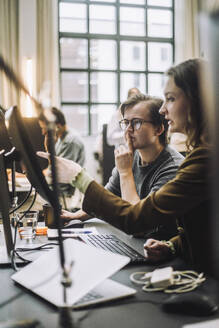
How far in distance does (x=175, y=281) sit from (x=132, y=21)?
219 inches

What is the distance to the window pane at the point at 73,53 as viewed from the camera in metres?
5.50

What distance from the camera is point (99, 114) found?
18.6ft

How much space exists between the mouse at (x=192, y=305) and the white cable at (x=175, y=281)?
0.07 meters

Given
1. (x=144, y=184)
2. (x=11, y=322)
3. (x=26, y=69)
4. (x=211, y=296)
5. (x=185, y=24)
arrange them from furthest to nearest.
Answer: (x=185, y=24) → (x=26, y=69) → (x=144, y=184) → (x=211, y=296) → (x=11, y=322)

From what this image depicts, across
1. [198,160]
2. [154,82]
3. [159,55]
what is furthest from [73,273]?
[159,55]

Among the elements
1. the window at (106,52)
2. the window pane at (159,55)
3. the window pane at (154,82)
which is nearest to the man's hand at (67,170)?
the window at (106,52)

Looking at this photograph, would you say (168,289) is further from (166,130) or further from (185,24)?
(185,24)

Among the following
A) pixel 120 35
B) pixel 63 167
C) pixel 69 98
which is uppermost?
pixel 120 35

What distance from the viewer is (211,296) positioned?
674mm

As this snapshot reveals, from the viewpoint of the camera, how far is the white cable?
2.35 ft

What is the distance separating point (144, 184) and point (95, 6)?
4.75 m

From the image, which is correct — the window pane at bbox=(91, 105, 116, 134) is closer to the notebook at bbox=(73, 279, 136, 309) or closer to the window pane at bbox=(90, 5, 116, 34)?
the window pane at bbox=(90, 5, 116, 34)

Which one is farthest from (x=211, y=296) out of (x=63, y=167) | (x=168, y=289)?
(x=63, y=167)

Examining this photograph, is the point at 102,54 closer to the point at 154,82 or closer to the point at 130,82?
the point at 130,82
